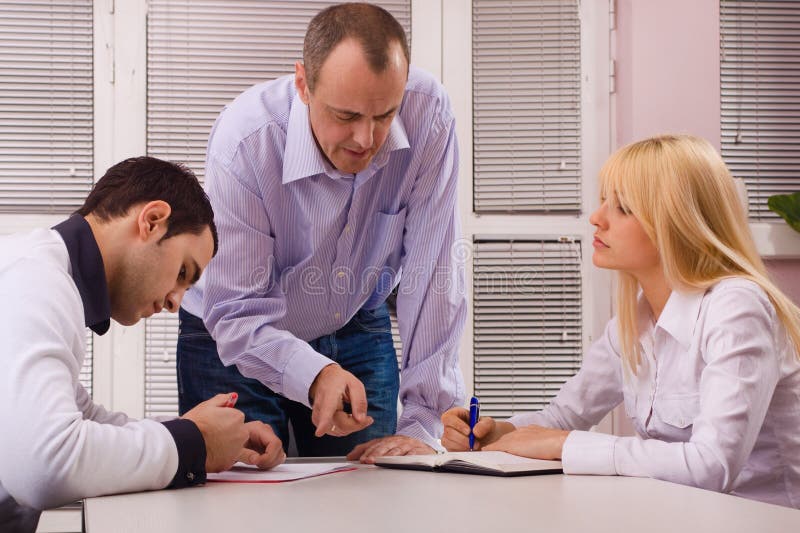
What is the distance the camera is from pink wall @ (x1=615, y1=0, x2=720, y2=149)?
3.38m

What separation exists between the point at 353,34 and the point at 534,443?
0.87 metres

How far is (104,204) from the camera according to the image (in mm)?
1467

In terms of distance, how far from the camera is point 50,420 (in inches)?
42.2

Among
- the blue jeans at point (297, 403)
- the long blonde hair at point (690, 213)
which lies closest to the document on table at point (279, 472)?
the blue jeans at point (297, 403)

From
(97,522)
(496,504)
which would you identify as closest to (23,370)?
(97,522)

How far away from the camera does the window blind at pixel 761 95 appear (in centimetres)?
344

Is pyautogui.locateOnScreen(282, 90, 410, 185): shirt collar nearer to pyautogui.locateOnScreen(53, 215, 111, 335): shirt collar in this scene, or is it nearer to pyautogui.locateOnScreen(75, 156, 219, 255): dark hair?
pyautogui.locateOnScreen(75, 156, 219, 255): dark hair

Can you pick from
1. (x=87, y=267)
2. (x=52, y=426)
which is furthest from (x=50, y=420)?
(x=87, y=267)

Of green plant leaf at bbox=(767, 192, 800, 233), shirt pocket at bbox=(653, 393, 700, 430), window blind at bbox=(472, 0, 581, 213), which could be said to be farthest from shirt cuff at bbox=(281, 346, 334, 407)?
green plant leaf at bbox=(767, 192, 800, 233)

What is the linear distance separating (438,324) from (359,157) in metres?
0.46

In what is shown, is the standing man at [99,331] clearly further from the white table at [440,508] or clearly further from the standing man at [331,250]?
the standing man at [331,250]

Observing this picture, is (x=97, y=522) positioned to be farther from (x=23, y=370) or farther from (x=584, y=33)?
(x=584, y=33)

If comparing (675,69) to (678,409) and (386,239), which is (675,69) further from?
(678,409)

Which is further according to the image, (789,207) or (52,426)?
(789,207)
